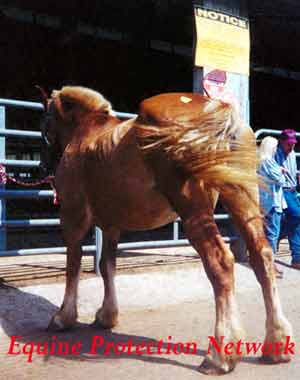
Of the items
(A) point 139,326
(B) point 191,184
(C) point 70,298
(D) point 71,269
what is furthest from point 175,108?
(A) point 139,326

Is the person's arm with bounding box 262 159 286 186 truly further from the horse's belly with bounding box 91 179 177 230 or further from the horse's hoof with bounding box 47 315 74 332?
the horse's hoof with bounding box 47 315 74 332

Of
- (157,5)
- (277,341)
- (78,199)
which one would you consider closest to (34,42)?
(157,5)

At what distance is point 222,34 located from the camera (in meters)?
6.63

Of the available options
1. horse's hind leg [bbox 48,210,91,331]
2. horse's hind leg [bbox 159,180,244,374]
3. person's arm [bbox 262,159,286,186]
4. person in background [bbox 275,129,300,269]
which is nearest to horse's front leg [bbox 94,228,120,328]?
horse's hind leg [bbox 48,210,91,331]

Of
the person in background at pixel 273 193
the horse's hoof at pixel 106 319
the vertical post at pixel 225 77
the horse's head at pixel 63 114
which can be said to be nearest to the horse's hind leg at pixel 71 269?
the horse's hoof at pixel 106 319

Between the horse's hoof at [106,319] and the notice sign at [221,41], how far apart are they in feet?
10.7

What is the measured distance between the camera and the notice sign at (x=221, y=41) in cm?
639

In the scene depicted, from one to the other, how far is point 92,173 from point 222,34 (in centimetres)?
340

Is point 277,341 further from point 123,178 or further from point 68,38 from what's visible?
point 68,38

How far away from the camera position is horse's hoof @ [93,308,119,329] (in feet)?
14.5

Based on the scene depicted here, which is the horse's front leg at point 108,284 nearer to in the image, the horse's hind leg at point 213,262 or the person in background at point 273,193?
the horse's hind leg at point 213,262

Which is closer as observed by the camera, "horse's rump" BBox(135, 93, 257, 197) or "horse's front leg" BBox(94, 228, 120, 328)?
"horse's rump" BBox(135, 93, 257, 197)

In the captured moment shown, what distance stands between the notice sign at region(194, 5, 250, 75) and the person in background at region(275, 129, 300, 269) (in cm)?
104

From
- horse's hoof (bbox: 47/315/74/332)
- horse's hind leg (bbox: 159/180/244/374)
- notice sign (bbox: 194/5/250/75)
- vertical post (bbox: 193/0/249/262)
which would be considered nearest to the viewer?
horse's hind leg (bbox: 159/180/244/374)
